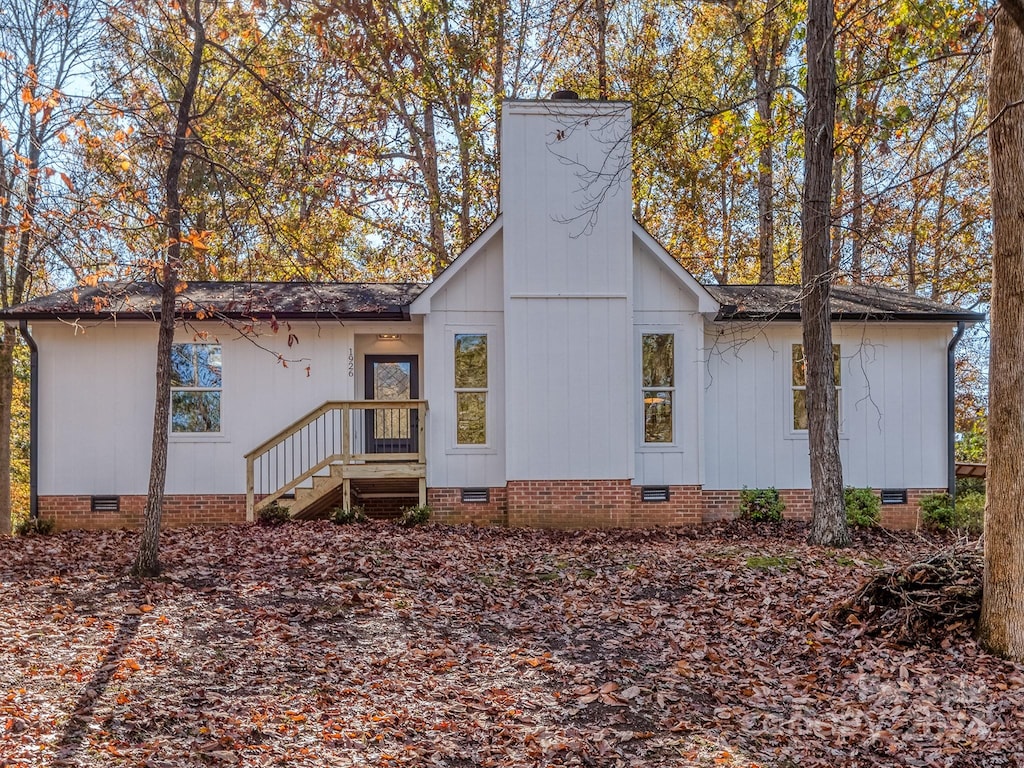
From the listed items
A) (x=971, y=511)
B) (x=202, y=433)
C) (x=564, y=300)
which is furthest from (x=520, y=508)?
(x=971, y=511)

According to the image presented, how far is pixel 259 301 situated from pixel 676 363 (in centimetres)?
679

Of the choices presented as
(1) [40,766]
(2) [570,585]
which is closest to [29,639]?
(1) [40,766]

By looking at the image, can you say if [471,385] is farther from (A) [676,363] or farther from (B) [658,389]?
(A) [676,363]

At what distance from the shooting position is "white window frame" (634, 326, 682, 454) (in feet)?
40.1

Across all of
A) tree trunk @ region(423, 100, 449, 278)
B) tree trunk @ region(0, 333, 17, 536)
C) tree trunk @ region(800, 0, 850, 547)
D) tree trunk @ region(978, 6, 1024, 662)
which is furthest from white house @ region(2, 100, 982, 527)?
tree trunk @ region(423, 100, 449, 278)

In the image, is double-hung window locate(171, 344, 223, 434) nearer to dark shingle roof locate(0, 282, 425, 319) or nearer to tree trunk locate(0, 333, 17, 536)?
dark shingle roof locate(0, 282, 425, 319)

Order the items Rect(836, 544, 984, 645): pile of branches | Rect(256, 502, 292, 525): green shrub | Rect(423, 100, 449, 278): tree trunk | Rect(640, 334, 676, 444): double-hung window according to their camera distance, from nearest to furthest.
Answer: Rect(836, 544, 984, 645): pile of branches, Rect(256, 502, 292, 525): green shrub, Rect(640, 334, 676, 444): double-hung window, Rect(423, 100, 449, 278): tree trunk

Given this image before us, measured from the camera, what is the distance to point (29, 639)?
5590 mm

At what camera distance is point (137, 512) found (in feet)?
39.3

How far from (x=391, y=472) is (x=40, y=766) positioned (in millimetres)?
7983

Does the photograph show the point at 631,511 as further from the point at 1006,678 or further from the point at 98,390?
the point at 98,390

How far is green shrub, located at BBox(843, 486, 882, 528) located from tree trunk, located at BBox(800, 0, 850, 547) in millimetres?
2615

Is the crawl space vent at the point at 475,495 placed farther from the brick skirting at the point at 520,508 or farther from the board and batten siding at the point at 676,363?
the board and batten siding at the point at 676,363

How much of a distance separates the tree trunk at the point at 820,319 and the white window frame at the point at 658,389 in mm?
2483
